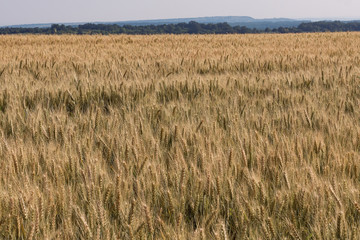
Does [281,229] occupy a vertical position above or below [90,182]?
below

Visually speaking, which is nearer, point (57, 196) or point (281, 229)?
point (281, 229)

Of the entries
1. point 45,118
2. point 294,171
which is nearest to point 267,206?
point 294,171

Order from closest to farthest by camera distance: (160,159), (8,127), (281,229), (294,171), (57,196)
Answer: (281,229) → (57,196) → (294,171) → (160,159) → (8,127)

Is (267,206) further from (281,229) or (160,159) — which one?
(160,159)

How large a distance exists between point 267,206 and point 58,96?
7.53 feet

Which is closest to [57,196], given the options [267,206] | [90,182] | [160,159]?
[90,182]

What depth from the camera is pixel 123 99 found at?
9.79ft

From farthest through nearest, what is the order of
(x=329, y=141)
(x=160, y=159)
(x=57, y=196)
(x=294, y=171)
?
(x=329, y=141) < (x=160, y=159) < (x=294, y=171) < (x=57, y=196)

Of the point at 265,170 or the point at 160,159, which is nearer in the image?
the point at 265,170

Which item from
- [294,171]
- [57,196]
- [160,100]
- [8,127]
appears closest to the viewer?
[57,196]

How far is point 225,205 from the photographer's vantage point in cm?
132

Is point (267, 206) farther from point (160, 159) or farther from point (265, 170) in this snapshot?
point (160, 159)

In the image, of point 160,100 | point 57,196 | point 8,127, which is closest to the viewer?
point 57,196

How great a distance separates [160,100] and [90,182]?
76.6 inches
